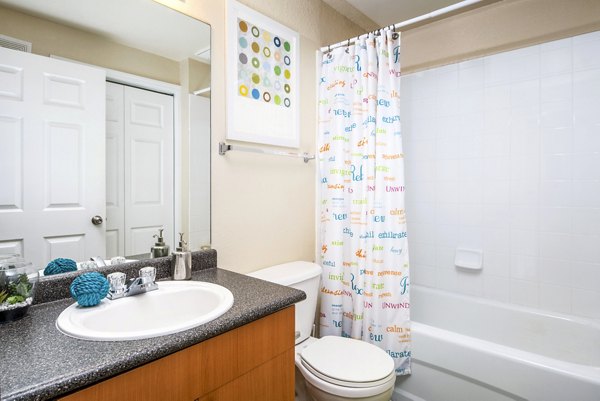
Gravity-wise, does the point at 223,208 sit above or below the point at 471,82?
below

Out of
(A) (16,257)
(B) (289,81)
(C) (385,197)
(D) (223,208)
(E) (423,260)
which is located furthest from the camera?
(E) (423,260)

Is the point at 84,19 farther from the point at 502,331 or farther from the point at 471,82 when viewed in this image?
the point at 502,331

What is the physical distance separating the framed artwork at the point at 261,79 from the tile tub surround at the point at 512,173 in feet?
3.72

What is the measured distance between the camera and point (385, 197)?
1.76 metres

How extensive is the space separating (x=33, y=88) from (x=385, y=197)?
5.07 ft

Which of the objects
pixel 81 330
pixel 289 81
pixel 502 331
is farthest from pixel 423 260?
pixel 81 330

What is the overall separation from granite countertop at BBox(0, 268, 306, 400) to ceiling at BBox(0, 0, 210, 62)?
3.17 feet

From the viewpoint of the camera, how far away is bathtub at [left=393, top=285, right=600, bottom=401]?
134cm

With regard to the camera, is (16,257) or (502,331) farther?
(502,331)

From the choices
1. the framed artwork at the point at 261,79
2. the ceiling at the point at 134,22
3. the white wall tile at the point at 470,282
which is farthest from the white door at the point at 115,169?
the white wall tile at the point at 470,282

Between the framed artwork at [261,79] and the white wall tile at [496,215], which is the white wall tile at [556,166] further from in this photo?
the framed artwork at [261,79]

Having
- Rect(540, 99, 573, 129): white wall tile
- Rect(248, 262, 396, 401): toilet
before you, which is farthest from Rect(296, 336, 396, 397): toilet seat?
Rect(540, 99, 573, 129): white wall tile

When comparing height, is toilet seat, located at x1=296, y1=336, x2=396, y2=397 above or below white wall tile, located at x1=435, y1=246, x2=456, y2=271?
below

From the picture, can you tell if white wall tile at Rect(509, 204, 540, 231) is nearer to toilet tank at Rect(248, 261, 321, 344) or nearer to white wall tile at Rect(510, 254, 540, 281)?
white wall tile at Rect(510, 254, 540, 281)
